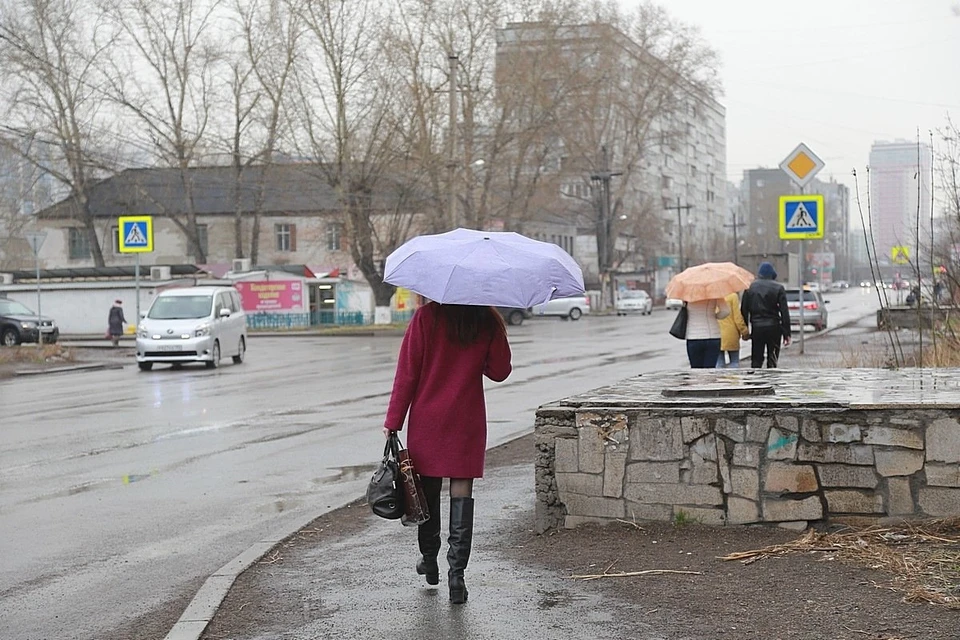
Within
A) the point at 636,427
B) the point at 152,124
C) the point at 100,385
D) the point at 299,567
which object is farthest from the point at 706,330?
the point at 152,124

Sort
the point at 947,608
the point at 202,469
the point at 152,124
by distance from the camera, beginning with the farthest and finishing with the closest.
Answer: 1. the point at 152,124
2. the point at 202,469
3. the point at 947,608

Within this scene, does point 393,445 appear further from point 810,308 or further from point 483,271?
point 810,308

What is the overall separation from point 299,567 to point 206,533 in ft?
5.67

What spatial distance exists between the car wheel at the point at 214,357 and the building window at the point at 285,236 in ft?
175

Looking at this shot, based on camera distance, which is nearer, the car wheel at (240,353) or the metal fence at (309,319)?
the car wheel at (240,353)

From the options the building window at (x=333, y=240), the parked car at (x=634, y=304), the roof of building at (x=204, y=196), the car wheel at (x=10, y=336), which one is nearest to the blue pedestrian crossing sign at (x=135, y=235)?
the car wheel at (x=10, y=336)

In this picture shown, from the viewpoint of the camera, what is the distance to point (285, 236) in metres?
82.8

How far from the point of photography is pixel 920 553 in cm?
662

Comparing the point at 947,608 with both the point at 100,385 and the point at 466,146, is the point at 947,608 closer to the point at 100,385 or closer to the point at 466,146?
the point at 100,385

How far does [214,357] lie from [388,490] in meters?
23.8

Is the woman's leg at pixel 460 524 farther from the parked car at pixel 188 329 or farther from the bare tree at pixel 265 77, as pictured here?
the bare tree at pixel 265 77

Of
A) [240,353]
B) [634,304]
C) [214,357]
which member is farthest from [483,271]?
[634,304]

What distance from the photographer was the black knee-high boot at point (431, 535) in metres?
6.56

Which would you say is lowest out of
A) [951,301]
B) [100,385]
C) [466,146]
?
[100,385]
